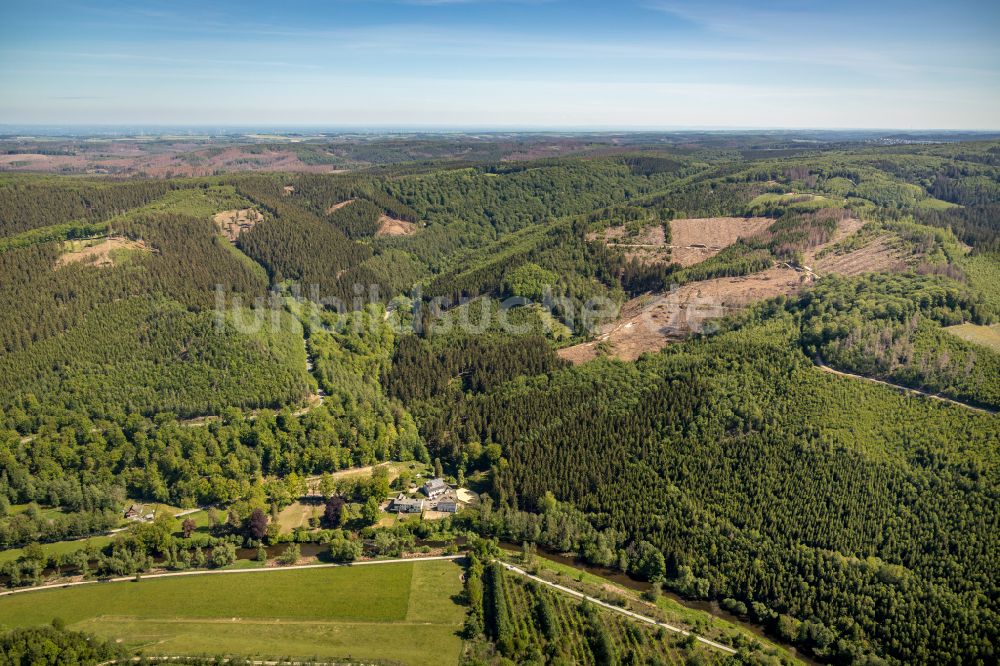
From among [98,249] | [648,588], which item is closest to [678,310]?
[648,588]

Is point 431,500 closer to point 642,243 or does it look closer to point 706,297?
point 706,297

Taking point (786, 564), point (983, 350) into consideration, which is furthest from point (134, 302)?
point (983, 350)

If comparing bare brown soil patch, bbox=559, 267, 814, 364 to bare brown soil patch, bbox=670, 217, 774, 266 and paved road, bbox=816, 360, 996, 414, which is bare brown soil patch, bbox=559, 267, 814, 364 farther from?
paved road, bbox=816, 360, 996, 414

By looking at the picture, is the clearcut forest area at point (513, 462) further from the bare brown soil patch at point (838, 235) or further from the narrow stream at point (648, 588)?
the bare brown soil patch at point (838, 235)

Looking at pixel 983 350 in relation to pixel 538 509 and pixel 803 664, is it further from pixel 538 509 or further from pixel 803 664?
pixel 538 509

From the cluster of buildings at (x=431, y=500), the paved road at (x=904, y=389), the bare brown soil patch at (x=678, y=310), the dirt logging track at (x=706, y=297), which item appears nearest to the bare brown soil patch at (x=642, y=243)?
the dirt logging track at (x=706, y=297)
